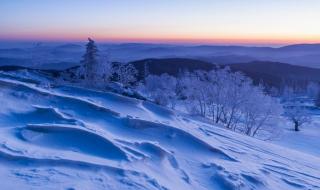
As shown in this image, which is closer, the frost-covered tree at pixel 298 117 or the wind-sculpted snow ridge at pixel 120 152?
the wind-sculpted snow ridge at pixel 120 152

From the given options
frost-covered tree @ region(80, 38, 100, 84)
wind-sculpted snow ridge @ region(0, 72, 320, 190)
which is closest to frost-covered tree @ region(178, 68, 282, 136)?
frost-covered tree @ region(80, 38, 100, 84)

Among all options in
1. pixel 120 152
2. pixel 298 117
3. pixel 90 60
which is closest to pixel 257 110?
pixel 90 60

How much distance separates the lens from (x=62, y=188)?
790 centimetres

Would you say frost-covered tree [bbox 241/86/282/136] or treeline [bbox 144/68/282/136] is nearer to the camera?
frost-covered tree [bbox 241/86/282/136]

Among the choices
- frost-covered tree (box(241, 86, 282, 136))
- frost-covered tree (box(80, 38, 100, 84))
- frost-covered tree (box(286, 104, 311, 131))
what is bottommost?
frost-covered tree (box(286, 104, 311, 131))

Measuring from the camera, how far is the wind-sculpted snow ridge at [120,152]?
8.95 meters

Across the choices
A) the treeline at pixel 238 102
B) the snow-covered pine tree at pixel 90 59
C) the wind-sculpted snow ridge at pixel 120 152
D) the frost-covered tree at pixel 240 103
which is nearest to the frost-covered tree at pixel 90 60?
the snow-covered pine tree at pixel 90 59

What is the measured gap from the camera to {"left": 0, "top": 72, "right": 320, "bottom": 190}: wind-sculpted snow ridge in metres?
8.95

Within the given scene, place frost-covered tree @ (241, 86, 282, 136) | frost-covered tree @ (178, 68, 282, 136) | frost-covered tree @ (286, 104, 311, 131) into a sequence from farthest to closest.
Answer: frost-covered tree @ (286, 104, 311, 131)
frost-covered tree @ (178, 68, 282, 136)
frost-covered tree @ (241, 86, 282, 136)

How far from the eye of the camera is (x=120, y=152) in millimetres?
10875

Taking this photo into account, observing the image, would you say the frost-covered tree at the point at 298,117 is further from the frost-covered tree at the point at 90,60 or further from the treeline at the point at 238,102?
the frost-covered tree at the point at 90,60

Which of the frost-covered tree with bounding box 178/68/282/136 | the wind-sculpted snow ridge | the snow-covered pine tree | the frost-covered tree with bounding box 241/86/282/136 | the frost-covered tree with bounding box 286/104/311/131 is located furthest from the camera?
the frost-covered tree with bounding box 286/104/311/131

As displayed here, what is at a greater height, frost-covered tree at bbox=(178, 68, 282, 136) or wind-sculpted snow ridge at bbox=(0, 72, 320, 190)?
wind-sculpted snow ridge at bbox=(0, 72, 320, 190)

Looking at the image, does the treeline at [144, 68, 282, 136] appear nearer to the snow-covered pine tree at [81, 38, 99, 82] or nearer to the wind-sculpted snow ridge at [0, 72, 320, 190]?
the snow-covered pine tree at [81, 38, 99, 82]
